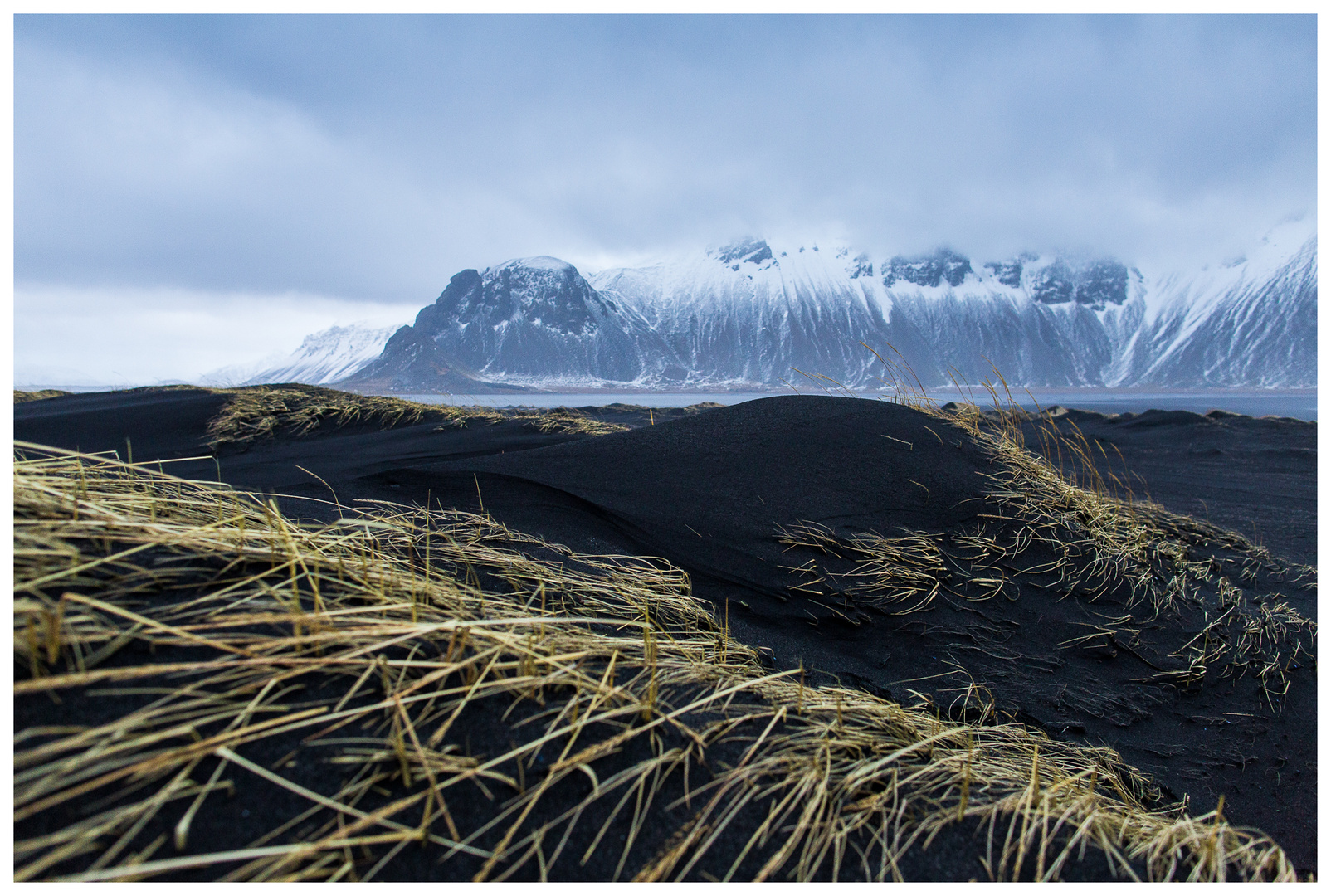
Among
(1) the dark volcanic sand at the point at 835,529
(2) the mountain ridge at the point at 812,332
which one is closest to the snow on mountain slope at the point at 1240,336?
(2) the mountain ridge at the point at 812,332

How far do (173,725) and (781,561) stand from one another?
8.25 ft

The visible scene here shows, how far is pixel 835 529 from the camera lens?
3371 mm

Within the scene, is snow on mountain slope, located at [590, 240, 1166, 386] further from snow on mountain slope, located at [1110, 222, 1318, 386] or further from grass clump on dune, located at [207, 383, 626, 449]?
grass clump on dune, located at [207, 383, 626, 449]

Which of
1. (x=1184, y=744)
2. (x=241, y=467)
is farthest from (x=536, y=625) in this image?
(x=241, y=467)

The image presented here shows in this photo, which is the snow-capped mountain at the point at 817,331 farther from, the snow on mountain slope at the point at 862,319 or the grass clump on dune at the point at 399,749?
the grass clump on dune at the point at 399,749

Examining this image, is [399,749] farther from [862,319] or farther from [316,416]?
[862,319]

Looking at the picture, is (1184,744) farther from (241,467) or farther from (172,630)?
(241,467)

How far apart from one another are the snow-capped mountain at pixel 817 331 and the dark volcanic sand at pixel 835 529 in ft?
331

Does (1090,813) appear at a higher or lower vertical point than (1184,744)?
higher

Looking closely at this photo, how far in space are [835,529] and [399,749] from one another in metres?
2.74

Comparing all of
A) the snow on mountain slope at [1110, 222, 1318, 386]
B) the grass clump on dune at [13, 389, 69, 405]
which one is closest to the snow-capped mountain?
the snow on mountain slope at [1110, 222, 1318, 386]

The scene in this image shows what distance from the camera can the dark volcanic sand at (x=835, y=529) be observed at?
2.43 m

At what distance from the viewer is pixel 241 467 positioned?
14.9 feet

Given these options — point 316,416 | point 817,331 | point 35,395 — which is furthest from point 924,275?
Result: point 316,416
